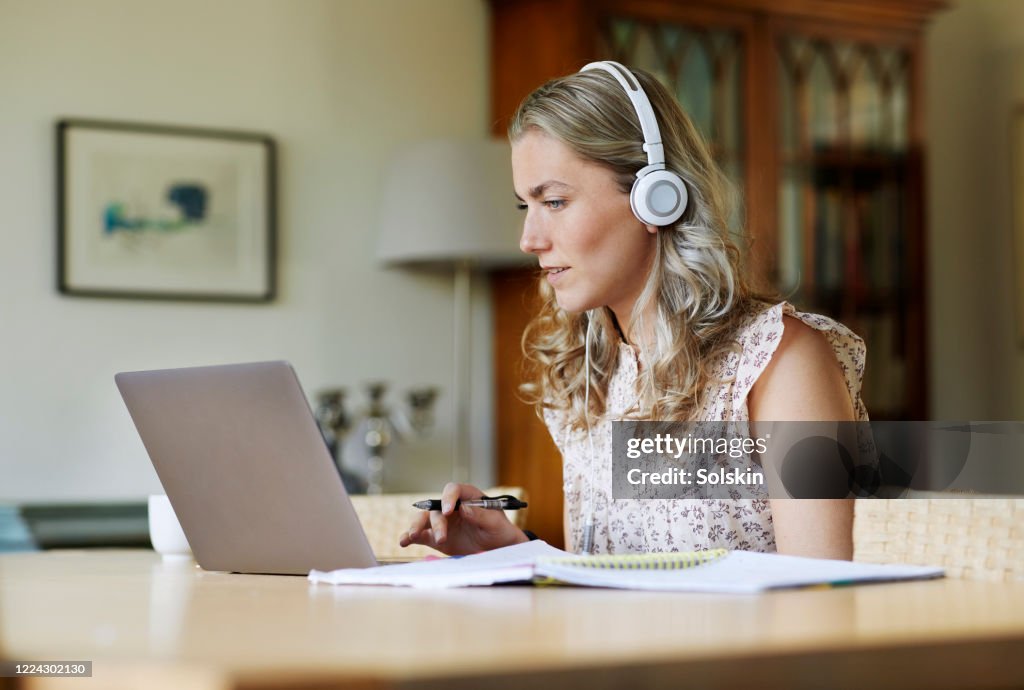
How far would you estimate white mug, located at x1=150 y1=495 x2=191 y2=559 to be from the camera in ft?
4.70

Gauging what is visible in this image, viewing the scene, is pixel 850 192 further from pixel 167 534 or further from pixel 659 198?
pixel 167 534

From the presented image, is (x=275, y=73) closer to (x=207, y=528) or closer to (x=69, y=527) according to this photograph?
(x=69, y=527)

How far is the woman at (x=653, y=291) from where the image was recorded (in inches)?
59.9

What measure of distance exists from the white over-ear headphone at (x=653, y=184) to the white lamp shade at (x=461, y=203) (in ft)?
6.00

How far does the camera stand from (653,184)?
157 centimetres

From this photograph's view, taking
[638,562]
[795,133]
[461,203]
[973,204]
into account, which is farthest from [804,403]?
[973,204]

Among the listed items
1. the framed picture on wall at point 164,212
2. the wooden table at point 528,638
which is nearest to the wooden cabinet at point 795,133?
the framed picture on wall at point 164,212

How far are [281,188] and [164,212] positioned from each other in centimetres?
33

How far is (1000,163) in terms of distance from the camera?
4574 mm

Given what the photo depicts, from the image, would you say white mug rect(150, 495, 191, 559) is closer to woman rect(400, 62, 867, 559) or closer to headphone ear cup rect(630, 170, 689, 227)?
woman rect(400, 62, 867, 559)

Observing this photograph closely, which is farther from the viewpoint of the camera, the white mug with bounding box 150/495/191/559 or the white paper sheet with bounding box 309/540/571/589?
the white mug with bounding box 150/495/191/559

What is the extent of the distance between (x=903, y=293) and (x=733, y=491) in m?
2.78

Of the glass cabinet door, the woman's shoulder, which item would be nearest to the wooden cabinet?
the glass cabinet door

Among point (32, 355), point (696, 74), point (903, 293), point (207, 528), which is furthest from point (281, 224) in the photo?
point (207, 528)
